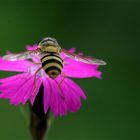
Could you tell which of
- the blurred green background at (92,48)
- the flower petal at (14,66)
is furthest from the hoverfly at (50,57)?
the blurred green background at (92,48)

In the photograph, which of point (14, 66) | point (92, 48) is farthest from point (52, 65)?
point (92, 48)

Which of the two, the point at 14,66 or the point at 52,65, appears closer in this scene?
the point at 52,65

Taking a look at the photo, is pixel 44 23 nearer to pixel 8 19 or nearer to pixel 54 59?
pixel 8 19

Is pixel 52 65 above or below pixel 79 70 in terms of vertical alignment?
below

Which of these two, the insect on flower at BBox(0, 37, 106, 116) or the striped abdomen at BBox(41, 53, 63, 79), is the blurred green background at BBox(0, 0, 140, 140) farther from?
the striped abdomen at BBox(41, 53, 63, 79)

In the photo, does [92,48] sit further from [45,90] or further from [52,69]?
[52,69]

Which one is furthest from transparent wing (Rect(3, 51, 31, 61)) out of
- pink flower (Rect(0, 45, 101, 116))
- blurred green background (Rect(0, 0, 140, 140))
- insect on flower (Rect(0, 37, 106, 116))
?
blurred green background (Rect(0, 0, 140, 140))

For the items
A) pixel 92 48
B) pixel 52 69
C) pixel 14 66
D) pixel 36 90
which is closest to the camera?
pixel 52 69

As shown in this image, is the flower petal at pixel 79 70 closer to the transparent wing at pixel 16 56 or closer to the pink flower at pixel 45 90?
the pink flower at pixel 45 90
